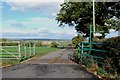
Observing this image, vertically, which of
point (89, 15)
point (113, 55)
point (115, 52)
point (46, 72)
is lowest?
point (46, 72)

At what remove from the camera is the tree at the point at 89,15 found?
167 ft

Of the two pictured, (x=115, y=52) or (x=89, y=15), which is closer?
(x=115, y=52)

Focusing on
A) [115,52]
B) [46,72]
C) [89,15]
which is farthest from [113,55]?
[89,15]

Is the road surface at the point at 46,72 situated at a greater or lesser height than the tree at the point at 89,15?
lesser

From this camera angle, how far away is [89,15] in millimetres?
51156

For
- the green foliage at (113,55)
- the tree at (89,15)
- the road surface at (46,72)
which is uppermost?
the tree at (89,15)

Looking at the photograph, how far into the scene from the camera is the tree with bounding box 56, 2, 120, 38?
50781 mm

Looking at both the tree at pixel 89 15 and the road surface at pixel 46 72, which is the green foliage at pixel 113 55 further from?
the tree at pixel 89 15

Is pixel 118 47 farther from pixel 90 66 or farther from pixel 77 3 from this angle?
pixel 77 3

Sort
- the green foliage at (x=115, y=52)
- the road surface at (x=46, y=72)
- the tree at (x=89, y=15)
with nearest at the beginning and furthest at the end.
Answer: the green foliage at (x=115, y=52), the road surface at (x=46, y=72), the tree at (x=89, y=15)

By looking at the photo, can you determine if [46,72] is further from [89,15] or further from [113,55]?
[89,15]

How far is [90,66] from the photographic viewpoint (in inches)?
761

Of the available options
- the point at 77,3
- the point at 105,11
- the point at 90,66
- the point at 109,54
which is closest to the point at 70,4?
the point at 77,3

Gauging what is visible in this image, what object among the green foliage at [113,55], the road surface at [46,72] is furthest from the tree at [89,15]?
the green foliage at [113,55]
